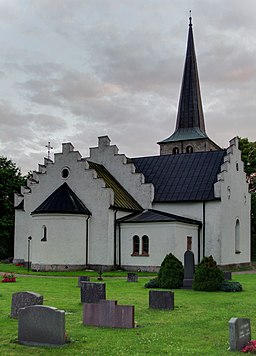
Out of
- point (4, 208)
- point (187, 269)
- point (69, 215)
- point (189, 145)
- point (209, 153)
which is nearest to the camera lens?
point (187, 269)

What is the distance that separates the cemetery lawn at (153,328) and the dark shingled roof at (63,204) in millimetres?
14975

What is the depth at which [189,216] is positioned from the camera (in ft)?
134

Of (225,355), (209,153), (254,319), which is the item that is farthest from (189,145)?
(225,355)

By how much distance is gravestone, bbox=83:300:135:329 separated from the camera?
13750 mm

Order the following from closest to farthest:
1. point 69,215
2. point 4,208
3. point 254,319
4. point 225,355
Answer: point 225,355
point 254,319
point 69,215
point 4,208

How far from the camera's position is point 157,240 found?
124ft

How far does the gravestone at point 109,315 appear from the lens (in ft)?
45.1

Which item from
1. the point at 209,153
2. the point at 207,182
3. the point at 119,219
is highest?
the point at 209,153

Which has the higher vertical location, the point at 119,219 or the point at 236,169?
the point at 236,169

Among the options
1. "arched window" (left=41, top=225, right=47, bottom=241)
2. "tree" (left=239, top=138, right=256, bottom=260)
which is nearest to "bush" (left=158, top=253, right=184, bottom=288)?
"arched window" (left=41, top=225, right=47, bottom=241)

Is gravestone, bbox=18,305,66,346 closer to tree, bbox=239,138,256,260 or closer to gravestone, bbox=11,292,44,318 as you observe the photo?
gravestone, bbox=11,292,44,318

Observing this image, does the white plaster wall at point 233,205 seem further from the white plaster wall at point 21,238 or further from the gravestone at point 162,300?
the gravestone at point 162,300

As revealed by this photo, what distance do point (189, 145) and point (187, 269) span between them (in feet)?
99.7

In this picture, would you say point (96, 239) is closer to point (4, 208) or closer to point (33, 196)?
point (33, 196)
